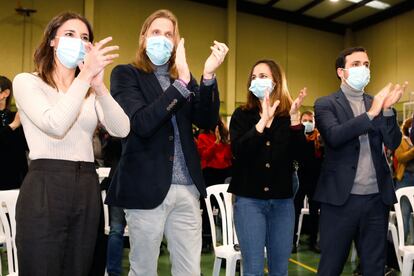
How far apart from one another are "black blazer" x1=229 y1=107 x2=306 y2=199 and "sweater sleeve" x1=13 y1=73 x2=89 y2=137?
→ 1.10m

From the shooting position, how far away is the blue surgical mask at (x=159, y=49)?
6.54 feet

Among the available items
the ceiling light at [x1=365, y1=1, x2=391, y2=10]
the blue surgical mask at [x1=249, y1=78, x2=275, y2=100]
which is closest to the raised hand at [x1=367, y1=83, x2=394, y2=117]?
the blue surgical mask at [x1=249, y1=78, x2=275, y2=100]

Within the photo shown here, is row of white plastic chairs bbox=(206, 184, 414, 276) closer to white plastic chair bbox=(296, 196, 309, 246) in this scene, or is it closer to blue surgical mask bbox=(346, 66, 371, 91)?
blue surgical mask bbox=(346, 66, 371, 91)

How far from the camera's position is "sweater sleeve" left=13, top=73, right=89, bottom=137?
5.22 feet

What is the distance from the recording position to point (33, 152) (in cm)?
169

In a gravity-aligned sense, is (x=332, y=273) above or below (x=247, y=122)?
below

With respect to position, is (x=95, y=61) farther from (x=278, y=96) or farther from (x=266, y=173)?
(x=278, y=96)

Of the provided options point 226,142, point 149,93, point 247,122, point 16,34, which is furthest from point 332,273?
point 16,34

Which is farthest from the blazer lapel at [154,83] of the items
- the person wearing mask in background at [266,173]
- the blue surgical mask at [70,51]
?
the person wearing mask in background at [266,173]

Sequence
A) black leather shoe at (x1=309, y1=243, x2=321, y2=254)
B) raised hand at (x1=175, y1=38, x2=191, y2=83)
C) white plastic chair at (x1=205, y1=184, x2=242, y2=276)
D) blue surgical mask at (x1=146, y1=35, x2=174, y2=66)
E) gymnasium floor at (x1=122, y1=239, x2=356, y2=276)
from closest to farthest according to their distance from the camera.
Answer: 1. raised hand at (x1=175, y1=38, x2=191, y2=83)
2. blue surgical mask at (x1=146, y1=35, x2=174, y2=66)
3. white plastic chair at (x1=205, y1=184, x2=242, y2=276)
4. gymnasium floor at (x1=122, y1=239, x2=356, y2=276)
5. black leather shoe at (x1=309, y1=243, x2=321, y2=254)

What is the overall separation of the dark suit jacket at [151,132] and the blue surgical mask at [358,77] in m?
1.08

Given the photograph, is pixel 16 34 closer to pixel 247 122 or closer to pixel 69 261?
pixel 247 122

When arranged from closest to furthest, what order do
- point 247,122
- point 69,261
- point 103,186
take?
point 69,261 → point 247,122 → point 103,186

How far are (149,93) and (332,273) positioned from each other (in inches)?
56.8
